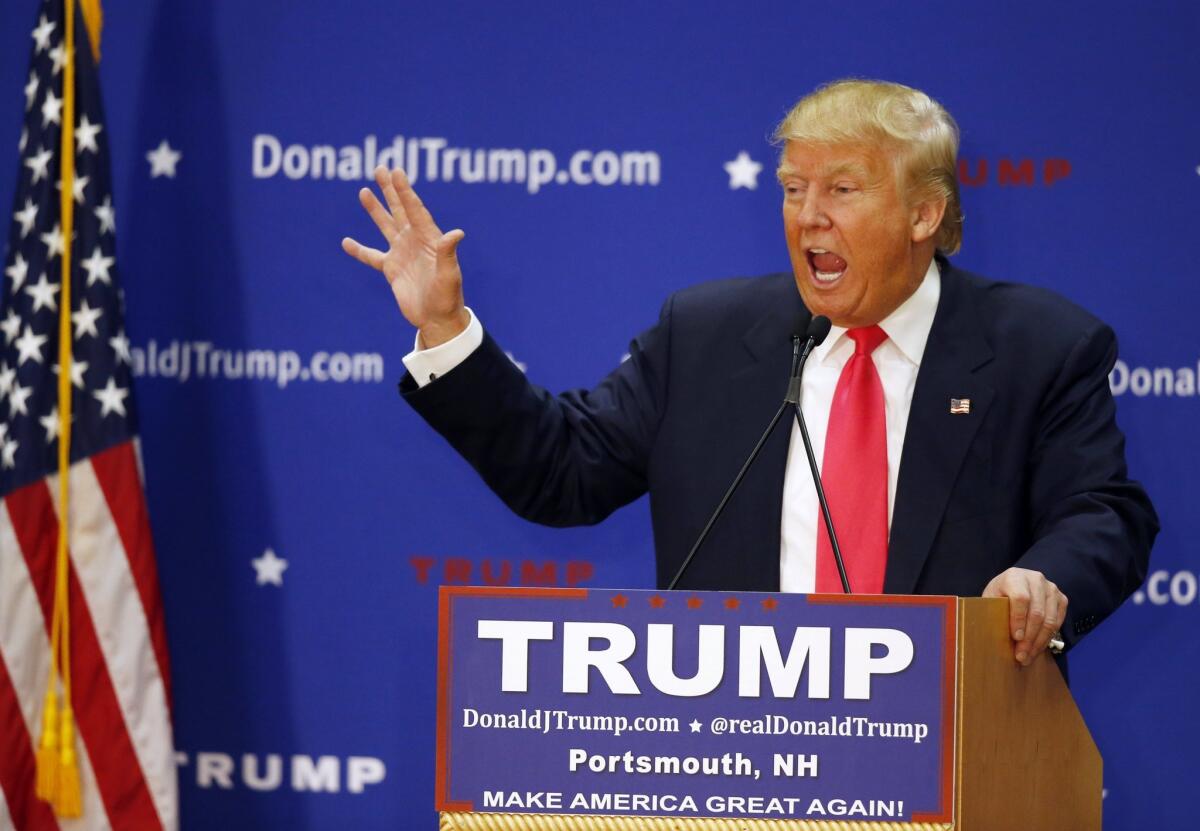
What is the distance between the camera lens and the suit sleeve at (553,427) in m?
2.29

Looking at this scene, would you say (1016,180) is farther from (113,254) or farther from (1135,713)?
(113,254)

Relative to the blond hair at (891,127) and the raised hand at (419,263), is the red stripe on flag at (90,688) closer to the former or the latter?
the raised hand at (419,263)

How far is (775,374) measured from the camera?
7.89ft

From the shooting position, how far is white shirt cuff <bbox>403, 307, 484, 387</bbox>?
7.41 ft

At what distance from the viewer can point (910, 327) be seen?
242 centimetres

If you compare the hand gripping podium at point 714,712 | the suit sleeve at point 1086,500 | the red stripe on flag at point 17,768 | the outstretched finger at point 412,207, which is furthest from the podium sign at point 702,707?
the red stripe on flag at point 17,768

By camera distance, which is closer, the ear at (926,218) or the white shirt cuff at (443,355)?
the white shirt cuff at (443,355)

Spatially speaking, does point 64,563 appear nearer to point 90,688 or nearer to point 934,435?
point 90,688

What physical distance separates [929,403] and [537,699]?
38.9 inches

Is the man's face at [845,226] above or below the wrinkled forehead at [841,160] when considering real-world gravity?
below

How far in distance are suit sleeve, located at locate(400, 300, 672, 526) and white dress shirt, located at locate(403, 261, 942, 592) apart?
33 mm

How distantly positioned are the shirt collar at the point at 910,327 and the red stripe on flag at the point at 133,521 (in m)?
1.66

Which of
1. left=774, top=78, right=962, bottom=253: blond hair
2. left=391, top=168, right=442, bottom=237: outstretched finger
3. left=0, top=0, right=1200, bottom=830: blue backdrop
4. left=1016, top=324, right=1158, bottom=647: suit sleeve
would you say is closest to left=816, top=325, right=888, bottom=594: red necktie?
left=1016, top=324, right=1158, bottom=647: suit sleeve

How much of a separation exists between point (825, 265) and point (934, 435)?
0.34 meters
